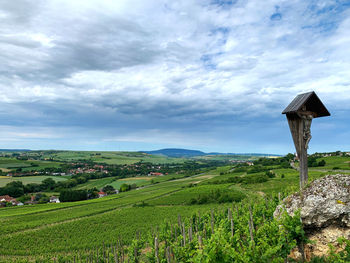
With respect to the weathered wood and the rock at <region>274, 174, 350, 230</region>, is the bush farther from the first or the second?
the rock at <region>274, 174, 350, 230</region>

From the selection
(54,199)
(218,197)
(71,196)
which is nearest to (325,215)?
(218,197)

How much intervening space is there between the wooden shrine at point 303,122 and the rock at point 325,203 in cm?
71

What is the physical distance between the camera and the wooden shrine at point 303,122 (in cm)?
984

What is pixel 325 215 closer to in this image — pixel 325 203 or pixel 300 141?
pixel 325 203

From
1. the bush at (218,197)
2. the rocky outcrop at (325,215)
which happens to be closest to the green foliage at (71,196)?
the bush at (218,197)

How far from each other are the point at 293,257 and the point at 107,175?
465 ft

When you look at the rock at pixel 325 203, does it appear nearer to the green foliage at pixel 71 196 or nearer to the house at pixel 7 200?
the green foliage at pixel 71 196

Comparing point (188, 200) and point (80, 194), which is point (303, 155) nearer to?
point (188, 200)

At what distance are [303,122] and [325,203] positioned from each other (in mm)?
3485

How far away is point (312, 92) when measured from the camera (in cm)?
984

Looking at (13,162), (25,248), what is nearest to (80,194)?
(25,248)

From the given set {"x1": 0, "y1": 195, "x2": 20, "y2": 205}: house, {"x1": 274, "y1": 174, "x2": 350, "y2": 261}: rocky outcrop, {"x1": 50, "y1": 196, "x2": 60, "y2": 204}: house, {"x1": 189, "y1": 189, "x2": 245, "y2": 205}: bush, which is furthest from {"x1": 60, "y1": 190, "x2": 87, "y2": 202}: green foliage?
{"x1": 274, "y1": 174, "x2": 350, "y2": 261}: rocky outcrop

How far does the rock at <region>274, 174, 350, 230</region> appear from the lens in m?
8.37

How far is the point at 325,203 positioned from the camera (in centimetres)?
860
